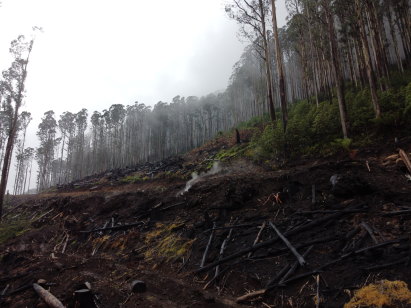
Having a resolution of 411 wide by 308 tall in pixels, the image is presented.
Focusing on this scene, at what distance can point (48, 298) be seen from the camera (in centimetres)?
534

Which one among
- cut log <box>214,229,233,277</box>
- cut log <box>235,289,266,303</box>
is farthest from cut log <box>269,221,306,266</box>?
cut log <box>214,229,233,277</box>

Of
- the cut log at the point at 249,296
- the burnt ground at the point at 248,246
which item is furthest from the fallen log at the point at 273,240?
the cut log at the point at 249,296

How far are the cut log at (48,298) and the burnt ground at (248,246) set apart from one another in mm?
159

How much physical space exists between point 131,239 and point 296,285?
697cm

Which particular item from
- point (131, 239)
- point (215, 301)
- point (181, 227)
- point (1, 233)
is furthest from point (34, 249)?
point (215, 301)

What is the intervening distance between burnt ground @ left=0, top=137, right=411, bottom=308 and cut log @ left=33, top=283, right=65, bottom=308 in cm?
16

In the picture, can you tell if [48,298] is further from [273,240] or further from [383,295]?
[383,295]

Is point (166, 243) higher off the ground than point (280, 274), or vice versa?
point (166, 243)

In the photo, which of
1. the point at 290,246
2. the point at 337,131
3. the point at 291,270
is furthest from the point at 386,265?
the point at 337,131

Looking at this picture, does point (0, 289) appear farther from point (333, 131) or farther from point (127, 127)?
point (127, 127)

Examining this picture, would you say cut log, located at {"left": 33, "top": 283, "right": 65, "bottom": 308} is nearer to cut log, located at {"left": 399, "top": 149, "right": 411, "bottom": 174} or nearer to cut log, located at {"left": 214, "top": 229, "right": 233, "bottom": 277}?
cut log, located at {"left": 214, "top": 229, "right": 233, "bottom": 277}

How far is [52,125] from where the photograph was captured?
167 ft

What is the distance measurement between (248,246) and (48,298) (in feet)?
16.2

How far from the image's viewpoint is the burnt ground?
431cm
